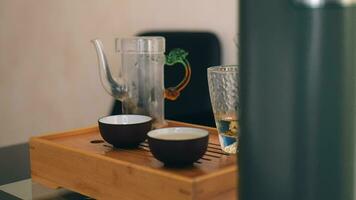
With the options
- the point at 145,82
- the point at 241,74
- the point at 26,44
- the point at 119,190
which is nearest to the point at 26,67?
the point at 26,44

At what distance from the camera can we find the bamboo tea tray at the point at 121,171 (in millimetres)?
776

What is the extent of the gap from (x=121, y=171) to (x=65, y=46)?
161 centimetres

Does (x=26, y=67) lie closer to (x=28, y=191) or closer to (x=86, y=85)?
(x=86, y=85)

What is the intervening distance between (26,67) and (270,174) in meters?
Result: 2.28

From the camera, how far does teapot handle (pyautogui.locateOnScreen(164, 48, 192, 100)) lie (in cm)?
150

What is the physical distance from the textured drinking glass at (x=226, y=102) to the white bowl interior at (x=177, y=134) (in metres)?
0.09

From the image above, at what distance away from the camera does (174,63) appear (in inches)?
64.9

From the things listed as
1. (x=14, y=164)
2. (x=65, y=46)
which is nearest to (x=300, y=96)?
(x=14, y=164)

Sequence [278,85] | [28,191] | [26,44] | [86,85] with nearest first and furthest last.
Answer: [278,85], [28,191], [86,85], [26,44]

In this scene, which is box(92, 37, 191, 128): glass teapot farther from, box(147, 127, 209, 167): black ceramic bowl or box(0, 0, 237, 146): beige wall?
box(0, 0, 237, 146): beige wall

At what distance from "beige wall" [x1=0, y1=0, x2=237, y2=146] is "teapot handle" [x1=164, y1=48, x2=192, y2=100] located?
16cm

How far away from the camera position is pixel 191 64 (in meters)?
1.75

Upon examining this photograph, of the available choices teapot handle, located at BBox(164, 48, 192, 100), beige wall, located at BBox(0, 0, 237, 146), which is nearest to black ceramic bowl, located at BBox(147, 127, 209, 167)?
teapot handle, located at BBox(164, 48, 192, 100)

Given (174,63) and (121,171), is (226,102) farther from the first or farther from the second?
(174,63)
